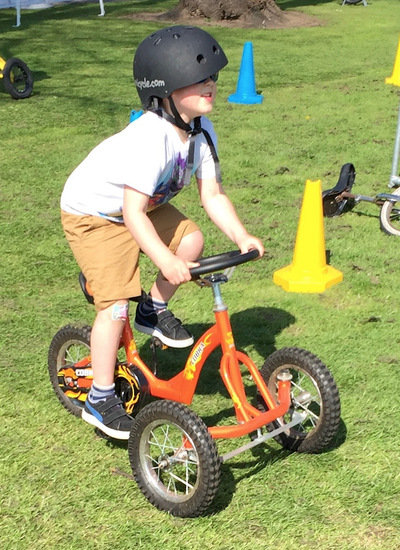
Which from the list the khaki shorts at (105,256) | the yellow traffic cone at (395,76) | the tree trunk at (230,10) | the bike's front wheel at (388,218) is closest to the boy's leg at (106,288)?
the khaki shorts at (105,256)

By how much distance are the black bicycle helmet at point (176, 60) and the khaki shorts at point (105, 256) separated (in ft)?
2.02

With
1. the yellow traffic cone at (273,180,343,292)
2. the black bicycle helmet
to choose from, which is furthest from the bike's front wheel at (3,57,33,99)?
the black bicycle helmet

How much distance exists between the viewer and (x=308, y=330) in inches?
184

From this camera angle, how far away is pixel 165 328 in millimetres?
3732

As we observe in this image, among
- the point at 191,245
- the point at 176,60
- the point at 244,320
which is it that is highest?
the point at 176,60

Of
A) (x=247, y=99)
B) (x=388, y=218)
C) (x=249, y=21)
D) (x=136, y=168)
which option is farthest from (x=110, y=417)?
(x=249, y=21)

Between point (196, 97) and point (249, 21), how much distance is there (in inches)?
516

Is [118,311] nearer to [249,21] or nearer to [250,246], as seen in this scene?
[250,246]

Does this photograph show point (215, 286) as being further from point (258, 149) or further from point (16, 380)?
point (258, 149)

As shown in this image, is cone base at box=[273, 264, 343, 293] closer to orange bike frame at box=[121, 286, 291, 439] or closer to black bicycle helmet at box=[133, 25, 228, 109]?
orange bike frame at box=[121, 286, 291, 439]

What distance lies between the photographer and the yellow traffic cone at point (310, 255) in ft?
17.1

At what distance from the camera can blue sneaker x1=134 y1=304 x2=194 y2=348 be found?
372 cm

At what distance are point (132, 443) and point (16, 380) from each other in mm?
1195

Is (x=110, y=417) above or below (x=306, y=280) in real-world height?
above
